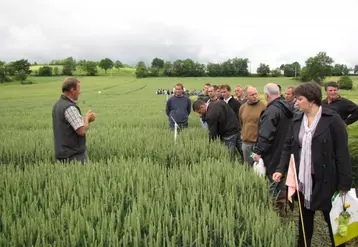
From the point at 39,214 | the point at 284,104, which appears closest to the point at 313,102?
the point at 284,104

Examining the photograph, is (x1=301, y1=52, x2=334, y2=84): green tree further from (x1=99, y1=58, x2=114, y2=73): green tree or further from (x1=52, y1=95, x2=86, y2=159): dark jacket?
(x1=99, y1=58, x2=114, y2=73): green tree

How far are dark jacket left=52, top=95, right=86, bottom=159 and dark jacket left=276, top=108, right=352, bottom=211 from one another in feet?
10.3

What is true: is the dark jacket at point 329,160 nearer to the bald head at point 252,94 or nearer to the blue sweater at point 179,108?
the bald head at point 252,94

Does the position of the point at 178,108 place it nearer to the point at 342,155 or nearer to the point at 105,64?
the point at 342,155

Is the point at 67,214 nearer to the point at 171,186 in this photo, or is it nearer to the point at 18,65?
the point at 171,186

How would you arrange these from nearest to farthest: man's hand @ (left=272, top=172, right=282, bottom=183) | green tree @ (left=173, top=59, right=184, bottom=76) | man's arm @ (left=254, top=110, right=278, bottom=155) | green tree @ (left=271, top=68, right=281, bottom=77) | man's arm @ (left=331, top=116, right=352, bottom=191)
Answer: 1. man's arm @ (left=331, top=116, right=352, bottom=191)
2. man's hand @ (left=272, top=172, right=282, bottom=183)
3. man's arm @ (left=254, top=110, right=278, bottom=155)
4. green tree @ (left=271, top=68, right=281, bottom=77)
5. green tree @ (left=173, top=59, right=184, bottom=76)

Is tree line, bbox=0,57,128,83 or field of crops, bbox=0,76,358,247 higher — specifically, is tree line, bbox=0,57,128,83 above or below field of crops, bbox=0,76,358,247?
above

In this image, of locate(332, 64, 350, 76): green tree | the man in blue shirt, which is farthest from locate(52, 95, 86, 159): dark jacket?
locate(332, 64, 350, 76): green tree

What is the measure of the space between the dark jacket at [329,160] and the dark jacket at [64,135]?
10.3 ft

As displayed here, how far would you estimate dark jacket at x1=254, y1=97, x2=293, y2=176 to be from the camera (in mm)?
4785

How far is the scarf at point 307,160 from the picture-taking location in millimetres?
3373

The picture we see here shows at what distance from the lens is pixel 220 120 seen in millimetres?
6379

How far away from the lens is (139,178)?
3.38 m

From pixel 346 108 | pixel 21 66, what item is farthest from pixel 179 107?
pixel 21 66
